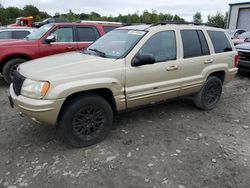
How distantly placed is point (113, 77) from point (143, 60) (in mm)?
541

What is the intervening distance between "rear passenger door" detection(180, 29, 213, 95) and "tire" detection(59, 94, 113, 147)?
1.68 m

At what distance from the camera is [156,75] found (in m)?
4.25

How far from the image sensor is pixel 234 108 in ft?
18.7

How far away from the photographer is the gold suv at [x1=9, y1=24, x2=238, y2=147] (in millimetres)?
3435

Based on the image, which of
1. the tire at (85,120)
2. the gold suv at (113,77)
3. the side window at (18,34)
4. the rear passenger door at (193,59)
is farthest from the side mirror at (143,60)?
the side window at (18,34)

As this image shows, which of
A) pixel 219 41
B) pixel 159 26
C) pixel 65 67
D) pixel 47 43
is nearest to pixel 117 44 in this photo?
pixel 159 26

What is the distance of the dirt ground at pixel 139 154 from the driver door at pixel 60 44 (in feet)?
8.59

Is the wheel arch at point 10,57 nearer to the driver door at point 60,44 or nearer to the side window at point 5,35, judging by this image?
the driver door at point 60,44

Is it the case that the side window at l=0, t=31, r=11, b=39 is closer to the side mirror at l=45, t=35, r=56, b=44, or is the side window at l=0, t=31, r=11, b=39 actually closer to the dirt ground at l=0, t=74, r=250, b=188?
the side mirror at l=45, t=35, r=56, b=44

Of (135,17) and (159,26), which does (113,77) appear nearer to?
(159,26)

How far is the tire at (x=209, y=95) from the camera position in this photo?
530 centimetres

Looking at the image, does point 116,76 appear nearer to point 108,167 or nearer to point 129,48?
point 129,48

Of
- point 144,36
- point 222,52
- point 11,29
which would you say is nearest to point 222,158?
point 144,36

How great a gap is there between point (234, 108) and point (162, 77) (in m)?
2.31
